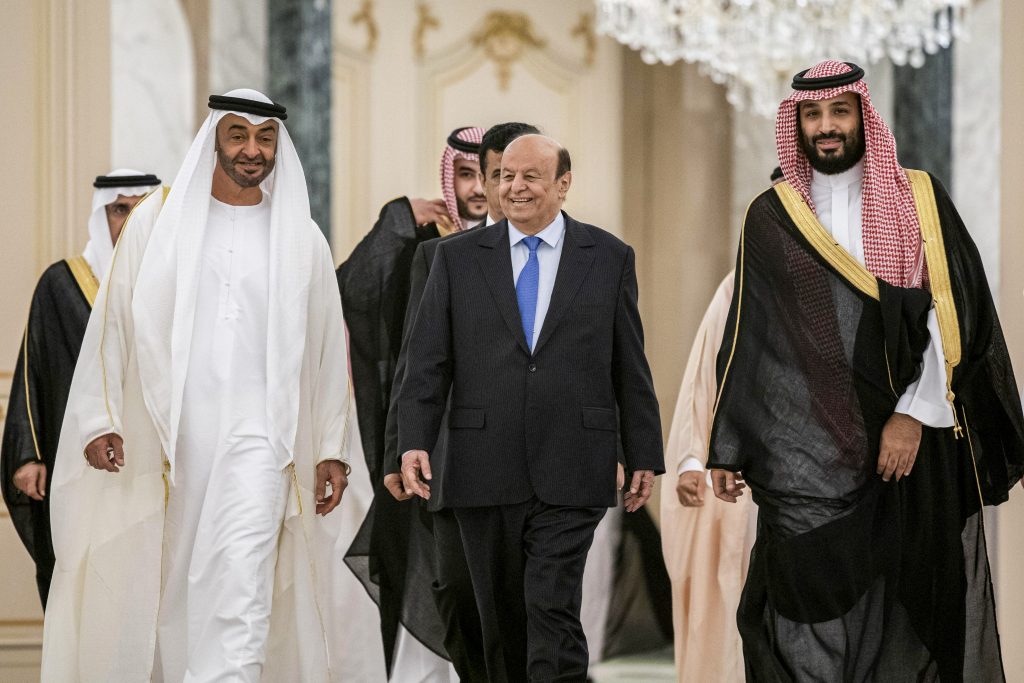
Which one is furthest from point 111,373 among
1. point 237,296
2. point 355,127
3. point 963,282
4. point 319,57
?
point 355,127

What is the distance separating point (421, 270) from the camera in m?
Answer: 4.65

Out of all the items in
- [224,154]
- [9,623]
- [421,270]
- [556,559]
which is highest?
[224,154]

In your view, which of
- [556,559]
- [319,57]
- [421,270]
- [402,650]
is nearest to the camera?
[556,559]

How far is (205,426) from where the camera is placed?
4.75m

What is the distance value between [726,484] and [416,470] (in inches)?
38.7

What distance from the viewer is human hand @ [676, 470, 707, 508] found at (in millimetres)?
4949

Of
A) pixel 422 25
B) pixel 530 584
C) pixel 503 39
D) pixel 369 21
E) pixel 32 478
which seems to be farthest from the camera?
pixel 503 39

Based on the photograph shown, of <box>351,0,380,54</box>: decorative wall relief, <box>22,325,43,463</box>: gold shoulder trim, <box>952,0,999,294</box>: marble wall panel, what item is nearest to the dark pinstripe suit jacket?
<box>22,325,43,463</box>: gold shoulder trim

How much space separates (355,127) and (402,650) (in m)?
4.85

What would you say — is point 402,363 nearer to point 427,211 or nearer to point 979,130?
point 427,211

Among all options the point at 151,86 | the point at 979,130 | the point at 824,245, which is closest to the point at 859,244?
the point at 824,245

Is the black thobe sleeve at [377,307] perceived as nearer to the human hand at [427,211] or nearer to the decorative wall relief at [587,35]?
the human hand at [427,211]

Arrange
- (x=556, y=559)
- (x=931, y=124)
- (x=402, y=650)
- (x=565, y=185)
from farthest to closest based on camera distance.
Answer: (x=931, y=124), (x=402, y=650), (x=565, y=185), (x=556, y=559)

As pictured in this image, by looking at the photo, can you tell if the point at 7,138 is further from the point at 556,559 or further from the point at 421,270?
the point at 556,559
